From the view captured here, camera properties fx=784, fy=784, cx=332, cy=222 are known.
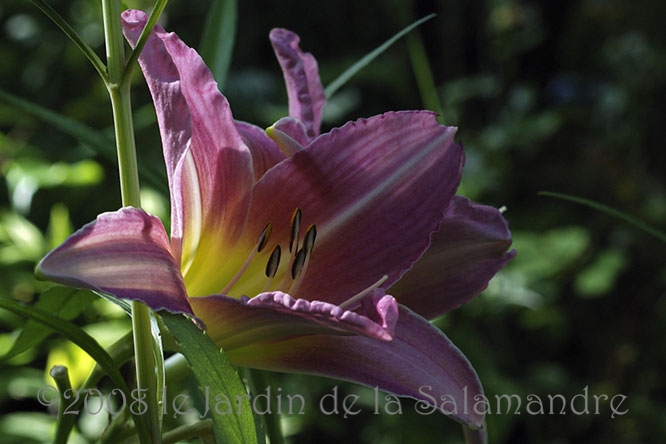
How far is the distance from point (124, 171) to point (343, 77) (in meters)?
0.25

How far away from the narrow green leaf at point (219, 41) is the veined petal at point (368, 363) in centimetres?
21

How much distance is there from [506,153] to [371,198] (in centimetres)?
171

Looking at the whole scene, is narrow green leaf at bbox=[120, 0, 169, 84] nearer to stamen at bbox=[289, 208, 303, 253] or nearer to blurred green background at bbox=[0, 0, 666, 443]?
stamen at bbox=[289, 208, 303, 253]

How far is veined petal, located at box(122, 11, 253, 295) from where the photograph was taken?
0.34 m

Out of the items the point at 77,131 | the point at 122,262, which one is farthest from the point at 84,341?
the point at 77,131

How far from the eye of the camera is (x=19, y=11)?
1906 mm

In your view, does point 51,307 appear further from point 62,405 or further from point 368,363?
point 368,363

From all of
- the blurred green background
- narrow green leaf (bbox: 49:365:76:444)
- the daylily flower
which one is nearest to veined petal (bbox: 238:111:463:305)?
the daylily flower

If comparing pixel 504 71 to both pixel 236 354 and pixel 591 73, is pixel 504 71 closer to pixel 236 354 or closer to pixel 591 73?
pixel 591 73

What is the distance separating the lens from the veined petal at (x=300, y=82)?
43 centimetres

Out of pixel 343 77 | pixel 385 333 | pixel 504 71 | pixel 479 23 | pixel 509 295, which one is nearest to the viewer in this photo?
pixel 385 333

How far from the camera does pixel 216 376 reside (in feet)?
0.95

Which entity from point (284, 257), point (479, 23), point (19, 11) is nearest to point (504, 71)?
point (479, 23)

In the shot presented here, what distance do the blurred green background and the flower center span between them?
48cm
